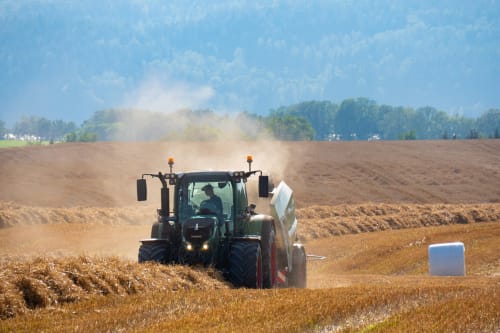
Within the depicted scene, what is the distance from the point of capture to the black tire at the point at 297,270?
18375 mm

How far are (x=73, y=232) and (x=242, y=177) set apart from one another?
17097 mm

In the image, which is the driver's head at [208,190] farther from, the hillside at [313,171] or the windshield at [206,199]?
the hillside at [313,171]

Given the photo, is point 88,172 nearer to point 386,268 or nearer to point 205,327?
point 386,268

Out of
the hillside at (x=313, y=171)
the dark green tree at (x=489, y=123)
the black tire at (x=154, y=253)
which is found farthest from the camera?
the dark green tree at (x=489, y=123)

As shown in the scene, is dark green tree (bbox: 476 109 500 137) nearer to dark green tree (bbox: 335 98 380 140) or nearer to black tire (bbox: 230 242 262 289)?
dark green tree (bbox: 335 98 380 140)

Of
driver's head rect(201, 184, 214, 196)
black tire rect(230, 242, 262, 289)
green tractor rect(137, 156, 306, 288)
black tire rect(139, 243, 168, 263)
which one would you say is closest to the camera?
black tire rect(230, 242, 262, 289)

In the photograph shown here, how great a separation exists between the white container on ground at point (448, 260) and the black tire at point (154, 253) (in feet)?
34.5

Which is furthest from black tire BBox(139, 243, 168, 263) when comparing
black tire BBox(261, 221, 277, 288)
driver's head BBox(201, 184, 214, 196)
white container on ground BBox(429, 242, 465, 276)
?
white container on ground BBox(429, 242, 465, 276)

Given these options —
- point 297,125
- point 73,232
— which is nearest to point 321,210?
point 73,232

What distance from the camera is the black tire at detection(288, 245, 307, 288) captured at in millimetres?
18375

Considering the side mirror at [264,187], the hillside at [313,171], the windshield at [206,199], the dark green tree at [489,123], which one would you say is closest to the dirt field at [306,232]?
the hillside at [313,171]

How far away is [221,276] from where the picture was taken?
14469 millimetres

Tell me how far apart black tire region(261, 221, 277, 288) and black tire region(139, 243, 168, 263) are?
1.83 m

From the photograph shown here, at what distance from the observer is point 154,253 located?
15.0 metres
